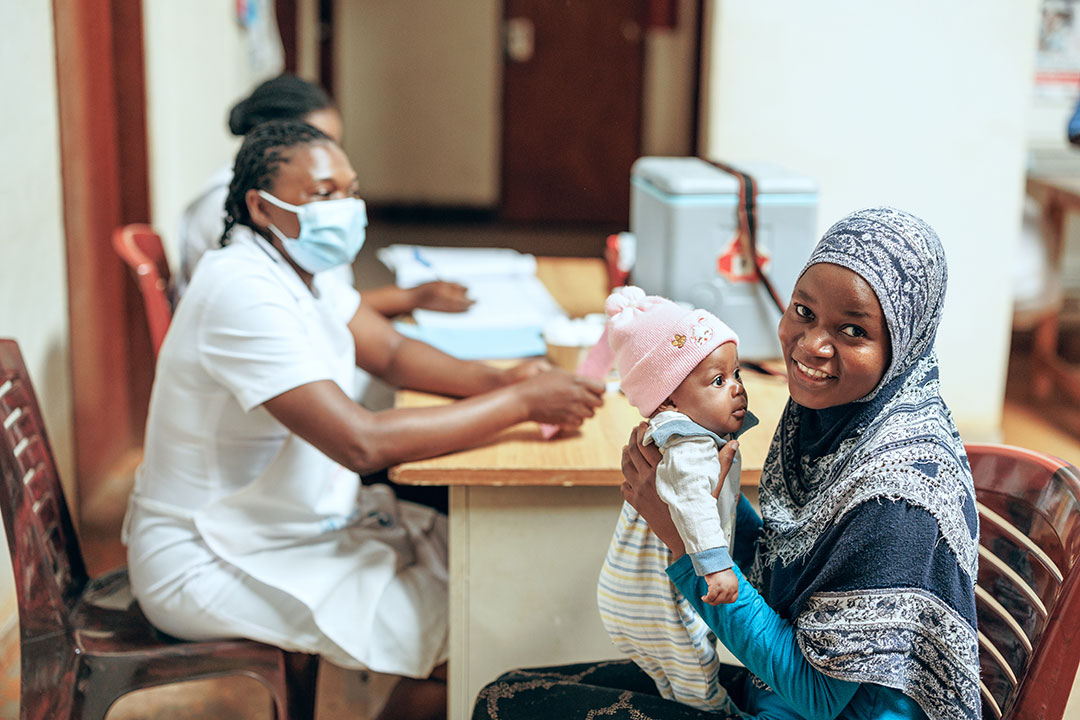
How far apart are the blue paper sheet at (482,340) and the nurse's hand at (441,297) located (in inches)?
4.0

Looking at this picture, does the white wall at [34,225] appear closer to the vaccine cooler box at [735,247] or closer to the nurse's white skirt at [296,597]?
the nurse's white skirt at [296,597]

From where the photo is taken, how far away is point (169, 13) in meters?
3.44

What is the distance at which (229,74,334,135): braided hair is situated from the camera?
2.57m

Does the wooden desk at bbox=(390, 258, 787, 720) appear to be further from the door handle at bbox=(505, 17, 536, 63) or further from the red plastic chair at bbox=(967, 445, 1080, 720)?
the door handle at bbox=(505, 17, 536, 63)

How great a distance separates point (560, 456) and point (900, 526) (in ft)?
2.15

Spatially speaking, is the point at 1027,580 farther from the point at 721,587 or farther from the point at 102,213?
the point at 102,213

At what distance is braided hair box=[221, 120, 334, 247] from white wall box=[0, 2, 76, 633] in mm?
793

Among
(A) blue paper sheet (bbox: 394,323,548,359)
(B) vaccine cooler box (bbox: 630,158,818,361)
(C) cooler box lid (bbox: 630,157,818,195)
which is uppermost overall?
(C) cooler box lid (bbox: 630,157,818,195)

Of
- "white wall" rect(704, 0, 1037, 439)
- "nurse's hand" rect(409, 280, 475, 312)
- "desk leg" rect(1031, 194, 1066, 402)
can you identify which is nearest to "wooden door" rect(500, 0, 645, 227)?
"desk leg" rect(1031, 194, 1066, 402)

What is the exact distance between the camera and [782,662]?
3.60 feet

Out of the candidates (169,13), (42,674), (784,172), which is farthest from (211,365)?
(169,13)

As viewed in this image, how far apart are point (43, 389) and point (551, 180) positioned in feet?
18.5

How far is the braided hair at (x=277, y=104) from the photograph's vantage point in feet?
→ 8.44

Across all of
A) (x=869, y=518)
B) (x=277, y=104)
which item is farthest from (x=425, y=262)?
(x=869, y=518)
